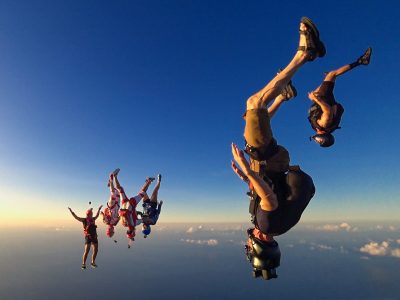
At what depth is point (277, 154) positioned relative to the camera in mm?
3654

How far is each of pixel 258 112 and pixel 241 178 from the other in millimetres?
1108

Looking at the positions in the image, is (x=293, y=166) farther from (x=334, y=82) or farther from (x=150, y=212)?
(x=150, y=212)

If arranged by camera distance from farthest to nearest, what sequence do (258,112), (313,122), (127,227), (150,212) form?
(150,212) < (127,227) < (313,122) < (258,112)

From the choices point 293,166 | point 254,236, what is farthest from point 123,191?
point 293,166

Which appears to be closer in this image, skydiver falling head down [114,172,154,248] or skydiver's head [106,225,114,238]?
skydiver falling head down [114,172,154,248]

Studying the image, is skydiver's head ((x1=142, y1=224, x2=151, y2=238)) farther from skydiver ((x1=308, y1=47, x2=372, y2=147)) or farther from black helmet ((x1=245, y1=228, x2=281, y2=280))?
skydiver ((x1=308, y1=47, x2=372, y2=147))

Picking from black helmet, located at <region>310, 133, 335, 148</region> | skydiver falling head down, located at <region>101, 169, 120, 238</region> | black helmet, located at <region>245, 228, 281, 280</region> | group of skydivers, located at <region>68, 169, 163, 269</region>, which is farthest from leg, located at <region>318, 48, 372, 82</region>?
skydiver falling head down, located at <region>101, 169, 120, 238</region>

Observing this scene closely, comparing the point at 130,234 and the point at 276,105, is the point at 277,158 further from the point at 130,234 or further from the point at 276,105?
the point at 130,234

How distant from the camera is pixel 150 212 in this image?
15.4 meters

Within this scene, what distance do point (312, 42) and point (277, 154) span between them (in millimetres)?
1491

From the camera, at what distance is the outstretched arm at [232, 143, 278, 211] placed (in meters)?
3.36

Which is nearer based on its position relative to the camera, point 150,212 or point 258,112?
point 258,112

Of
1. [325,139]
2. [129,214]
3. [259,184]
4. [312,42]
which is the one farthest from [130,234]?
[312,42]

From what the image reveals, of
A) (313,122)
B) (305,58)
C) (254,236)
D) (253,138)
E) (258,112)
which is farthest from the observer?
(254,236)
